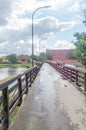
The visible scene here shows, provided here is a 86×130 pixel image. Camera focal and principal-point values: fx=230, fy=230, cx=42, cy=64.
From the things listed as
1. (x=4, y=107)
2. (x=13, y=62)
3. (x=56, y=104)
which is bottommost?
(x=13, y=62)

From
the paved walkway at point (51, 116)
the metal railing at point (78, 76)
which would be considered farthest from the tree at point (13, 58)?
the paved walkway at point (51, 116)

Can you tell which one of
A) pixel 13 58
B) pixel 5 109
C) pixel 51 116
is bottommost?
pixel 13 58

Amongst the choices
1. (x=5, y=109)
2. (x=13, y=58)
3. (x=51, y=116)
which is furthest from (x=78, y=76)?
(x=13, y=58)

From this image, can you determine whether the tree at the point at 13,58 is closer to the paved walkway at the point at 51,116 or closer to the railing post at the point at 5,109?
the paved walkway at the point at 51,116

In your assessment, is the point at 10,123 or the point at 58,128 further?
the point at 10,123

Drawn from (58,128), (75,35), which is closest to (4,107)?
(58,128)

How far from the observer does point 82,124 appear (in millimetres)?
6039

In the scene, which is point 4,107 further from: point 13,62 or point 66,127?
point 13,62

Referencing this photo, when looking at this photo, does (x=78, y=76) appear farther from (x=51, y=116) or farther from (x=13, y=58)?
(x=13, y=58)

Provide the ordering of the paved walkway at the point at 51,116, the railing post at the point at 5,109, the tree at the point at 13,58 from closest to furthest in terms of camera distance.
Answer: the railing post at the point at 5,109
the paved walkway at the point at 51,116
the tree at the point at 13,58

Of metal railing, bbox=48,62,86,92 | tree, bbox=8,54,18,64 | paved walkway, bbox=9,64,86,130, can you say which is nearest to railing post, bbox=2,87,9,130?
paved walkway, bbox=9,64,86,130

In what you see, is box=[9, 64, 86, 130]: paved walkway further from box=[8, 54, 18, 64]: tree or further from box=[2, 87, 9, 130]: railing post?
box=[8, 54, 18, 64]: tree

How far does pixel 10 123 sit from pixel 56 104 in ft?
9.53

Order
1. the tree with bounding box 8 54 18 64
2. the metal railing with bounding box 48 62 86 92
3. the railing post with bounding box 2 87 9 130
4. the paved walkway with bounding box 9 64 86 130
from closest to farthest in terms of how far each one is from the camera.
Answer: the railing post with bounding box 2 87 9 130
the paved walkway with bounding box 9 64 86 130
the metal railing with bounding box 48 62 86 92
the tree with bounding box 8 54 18 64
